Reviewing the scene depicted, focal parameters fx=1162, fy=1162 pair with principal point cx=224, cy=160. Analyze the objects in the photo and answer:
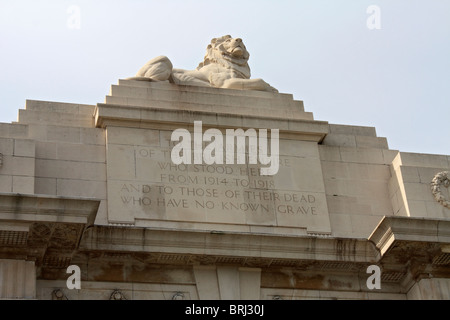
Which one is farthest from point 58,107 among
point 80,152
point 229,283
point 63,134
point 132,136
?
point 229,283

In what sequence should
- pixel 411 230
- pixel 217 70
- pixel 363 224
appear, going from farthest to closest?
pixel 217 70 < pixel 363 224 < pixel 411 230

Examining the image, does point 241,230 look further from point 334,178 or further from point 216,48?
point 216,48

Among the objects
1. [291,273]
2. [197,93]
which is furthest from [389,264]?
[197,93]

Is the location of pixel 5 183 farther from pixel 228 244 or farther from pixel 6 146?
pixel 228 244

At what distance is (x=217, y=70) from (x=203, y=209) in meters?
5.16

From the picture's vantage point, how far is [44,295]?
23.8 m

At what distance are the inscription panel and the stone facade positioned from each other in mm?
28

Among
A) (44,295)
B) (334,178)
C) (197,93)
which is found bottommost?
(44,295)

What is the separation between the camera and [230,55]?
1175 inches

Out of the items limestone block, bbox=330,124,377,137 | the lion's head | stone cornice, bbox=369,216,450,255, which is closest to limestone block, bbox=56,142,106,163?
the lion's head

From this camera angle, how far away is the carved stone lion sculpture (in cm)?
2870

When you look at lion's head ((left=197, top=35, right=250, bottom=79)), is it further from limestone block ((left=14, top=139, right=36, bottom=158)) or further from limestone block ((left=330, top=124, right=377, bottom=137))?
limestone block ((left=14, top=139, right=36, bottom=158))

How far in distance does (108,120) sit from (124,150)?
0.84m

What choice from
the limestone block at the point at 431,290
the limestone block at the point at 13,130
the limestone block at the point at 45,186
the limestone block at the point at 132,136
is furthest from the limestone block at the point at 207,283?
the limestone block at the point at 13,130
